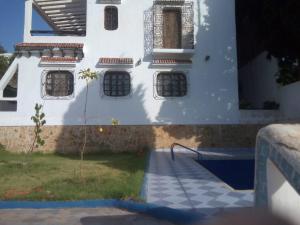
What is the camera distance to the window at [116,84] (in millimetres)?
15500

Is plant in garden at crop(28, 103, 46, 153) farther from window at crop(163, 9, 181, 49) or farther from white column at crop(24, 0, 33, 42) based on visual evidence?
window at crop(163, 9, 181, 49)

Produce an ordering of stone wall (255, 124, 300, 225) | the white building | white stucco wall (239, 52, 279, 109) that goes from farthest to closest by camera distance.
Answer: white stucco wall (239, 52, 279, 109), the white building, stone wall (255, 124, 300, 225)

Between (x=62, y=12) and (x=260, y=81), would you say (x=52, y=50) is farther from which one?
(x=260, y=81)

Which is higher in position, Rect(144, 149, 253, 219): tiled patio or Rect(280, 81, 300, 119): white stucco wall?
Rect(280, 81, 300, 119): white stucco wall

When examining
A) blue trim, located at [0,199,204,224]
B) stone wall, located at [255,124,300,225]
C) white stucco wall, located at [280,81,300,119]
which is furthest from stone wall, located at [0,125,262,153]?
stone wall, located at [255,124,300,225]

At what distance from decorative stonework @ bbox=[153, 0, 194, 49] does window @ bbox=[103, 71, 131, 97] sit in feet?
6.73

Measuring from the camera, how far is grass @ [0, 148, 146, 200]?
6.62 m

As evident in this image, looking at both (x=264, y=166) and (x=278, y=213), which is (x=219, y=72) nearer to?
(x=264, y=166)

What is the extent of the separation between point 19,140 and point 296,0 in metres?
12.4

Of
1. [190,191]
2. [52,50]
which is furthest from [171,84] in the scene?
[190,191]

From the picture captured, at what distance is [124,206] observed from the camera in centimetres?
614

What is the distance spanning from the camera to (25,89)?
15172mm

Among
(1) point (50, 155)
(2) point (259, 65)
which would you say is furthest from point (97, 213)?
(2) point (259, 65)

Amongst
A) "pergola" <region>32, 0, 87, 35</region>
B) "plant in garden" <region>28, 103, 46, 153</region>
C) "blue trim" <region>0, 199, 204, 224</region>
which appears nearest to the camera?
"blue trim" <region>0, 199, 204, 224</region>
